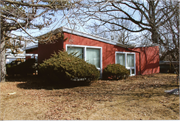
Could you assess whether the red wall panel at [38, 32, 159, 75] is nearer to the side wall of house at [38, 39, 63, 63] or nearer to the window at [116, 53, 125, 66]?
the side wall of house at [38, 39, 63, 63]

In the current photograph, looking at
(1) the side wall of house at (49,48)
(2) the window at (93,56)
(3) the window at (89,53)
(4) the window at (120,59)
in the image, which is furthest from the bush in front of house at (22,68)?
(4) the window at (120,59)

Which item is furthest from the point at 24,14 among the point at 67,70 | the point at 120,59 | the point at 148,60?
the point at 148,60

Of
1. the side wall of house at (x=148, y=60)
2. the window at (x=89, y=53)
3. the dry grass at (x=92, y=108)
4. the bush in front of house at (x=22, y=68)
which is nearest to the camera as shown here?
the dry grass at (x=92, y=108)

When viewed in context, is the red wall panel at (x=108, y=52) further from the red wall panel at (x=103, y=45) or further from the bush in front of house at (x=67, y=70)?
the bush in front of house at (x=67, y=70)

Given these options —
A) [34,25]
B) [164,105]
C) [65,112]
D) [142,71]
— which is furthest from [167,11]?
[142,71]

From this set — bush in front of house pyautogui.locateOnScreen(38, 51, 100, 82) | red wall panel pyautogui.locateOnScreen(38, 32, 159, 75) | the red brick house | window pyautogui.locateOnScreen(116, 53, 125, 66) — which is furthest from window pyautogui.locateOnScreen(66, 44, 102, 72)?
window pyautogui.locateOnScreen(116, 53, 125, 66)

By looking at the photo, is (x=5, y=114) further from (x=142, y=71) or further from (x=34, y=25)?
(x=142, y=71)

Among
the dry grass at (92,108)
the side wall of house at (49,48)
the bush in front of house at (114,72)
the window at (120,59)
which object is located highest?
the side wall of house at (49,48)

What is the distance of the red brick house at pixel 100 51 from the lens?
9.41 m

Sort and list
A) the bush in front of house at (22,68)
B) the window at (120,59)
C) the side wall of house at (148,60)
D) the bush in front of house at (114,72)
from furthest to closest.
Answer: the side wall of house at (148,60)
the window at (120,59)
the bush in front of house at (22,68)
the bush in front of house at (114,72)

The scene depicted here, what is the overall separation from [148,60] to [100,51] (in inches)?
303

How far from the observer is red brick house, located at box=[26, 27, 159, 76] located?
9.41 meters

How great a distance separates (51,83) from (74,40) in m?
3.19

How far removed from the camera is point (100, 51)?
36.1 feet
